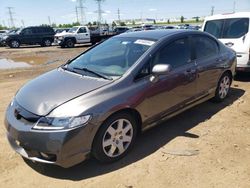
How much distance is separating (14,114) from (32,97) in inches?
12.2

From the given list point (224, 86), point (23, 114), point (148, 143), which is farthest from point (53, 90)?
point (224, 86)

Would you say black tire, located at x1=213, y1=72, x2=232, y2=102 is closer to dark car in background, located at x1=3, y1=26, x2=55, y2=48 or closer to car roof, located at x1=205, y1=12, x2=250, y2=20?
car roof, located at x1=205, y1=12, x2=250, y2=20

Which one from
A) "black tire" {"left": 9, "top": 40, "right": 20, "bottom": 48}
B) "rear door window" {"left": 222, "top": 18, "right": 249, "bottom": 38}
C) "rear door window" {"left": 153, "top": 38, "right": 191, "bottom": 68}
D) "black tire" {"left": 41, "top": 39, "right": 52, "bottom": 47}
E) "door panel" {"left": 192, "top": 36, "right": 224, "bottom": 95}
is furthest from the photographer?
"black tire" {"left": 41, "top": 39, "right": 52, "bottom": 47}

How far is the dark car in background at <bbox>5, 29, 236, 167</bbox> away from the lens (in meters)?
3.36

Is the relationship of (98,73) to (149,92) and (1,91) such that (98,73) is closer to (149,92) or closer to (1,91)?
(149,92)

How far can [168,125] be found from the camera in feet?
16.5

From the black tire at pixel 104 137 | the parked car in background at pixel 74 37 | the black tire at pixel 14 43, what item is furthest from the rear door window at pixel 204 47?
the black tire at pixel 14 43

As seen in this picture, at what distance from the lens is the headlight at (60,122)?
329cm

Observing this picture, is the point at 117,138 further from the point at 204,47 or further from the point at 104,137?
the point at 204,47

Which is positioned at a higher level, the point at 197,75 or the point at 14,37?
the point at 197,75

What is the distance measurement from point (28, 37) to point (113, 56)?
24.0 m

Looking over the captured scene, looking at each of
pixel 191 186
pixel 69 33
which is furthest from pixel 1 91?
pixel 69 33

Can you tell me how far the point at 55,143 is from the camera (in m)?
3.27

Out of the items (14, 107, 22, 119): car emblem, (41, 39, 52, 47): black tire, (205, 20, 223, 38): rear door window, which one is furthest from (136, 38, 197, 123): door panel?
(41, 39, 52, 47): black tire
